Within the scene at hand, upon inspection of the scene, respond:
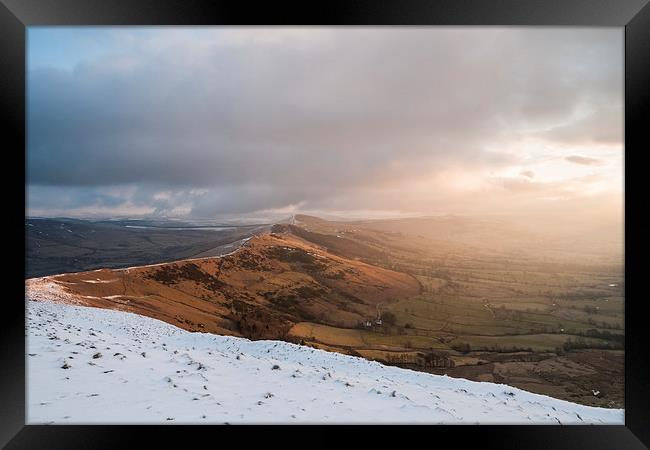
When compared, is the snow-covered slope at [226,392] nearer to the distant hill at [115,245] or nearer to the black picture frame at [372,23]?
the black picture frame at [372,23]

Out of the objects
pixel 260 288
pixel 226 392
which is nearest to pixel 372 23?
pixel 226 392

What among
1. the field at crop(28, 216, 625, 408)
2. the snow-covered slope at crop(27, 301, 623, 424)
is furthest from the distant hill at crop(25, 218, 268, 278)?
the snow-covered slope at crop(27, 301, 623, 424)

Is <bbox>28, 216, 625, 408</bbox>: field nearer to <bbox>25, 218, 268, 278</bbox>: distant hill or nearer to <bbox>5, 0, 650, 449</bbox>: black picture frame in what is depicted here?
<bbox>25, 218, 268, 278</bbox>: distant hill

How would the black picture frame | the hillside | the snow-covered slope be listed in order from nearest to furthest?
the black picture frame, the snow-covered slope, the hillside

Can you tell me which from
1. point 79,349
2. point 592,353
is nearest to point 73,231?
point 79,349

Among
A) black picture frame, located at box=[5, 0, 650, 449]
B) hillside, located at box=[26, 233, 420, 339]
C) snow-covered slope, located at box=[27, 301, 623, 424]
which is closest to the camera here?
black picture frame, located at box=[5, 0, 650, 449]

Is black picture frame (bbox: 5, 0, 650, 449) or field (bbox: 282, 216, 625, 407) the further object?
field (bbox: 282, 216, 625, 407)
